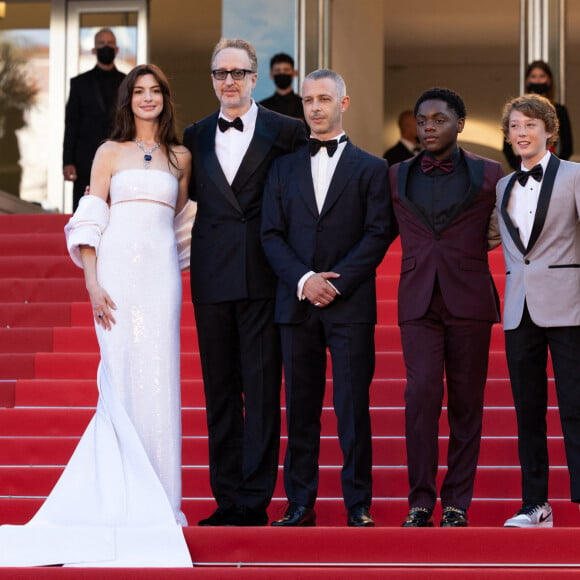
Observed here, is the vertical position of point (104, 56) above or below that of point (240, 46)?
above

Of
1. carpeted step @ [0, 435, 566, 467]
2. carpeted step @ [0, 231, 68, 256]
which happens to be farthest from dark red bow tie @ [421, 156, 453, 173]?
carpeted step @ [0, 231, 68, 256]

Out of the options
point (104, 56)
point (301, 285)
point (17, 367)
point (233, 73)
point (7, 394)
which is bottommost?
point (7, 394)

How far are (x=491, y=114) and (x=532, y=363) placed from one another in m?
15.7

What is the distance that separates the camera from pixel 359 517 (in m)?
5.18

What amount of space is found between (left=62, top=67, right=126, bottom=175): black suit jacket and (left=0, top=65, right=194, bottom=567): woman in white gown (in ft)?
15.6

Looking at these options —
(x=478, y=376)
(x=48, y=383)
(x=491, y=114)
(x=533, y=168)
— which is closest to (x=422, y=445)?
(x=478, y=376)

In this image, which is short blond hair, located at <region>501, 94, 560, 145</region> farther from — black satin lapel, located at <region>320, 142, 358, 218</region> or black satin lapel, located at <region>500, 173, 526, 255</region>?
black satin lapel, located at <region>320, 142, 358, 218</region>

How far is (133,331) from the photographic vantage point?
17.6 feet

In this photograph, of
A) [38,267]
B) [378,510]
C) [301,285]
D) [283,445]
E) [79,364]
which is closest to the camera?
[301,285]

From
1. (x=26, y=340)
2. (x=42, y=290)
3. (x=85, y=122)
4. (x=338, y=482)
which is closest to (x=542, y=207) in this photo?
(x=338, y=482)

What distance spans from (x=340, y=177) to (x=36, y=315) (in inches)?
136

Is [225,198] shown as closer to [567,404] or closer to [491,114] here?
[567,404]

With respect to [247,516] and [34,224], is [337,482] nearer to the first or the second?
[247,516]

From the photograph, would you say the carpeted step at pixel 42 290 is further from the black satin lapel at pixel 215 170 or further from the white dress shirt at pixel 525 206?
the white dress shirt at pixel 525 206
